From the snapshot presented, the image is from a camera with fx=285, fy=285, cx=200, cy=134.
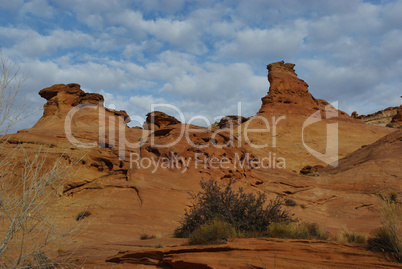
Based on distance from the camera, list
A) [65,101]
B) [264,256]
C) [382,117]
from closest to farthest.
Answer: [264,256] < [65,101] < [382,117]

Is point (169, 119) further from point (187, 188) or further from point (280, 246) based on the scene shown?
point (280, 246)

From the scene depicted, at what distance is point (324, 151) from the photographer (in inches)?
1307

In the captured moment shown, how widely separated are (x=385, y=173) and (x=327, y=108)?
34.4 m

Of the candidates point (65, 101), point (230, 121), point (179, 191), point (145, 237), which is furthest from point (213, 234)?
point (230, 121)

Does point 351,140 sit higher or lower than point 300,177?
higher

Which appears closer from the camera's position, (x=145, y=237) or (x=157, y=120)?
(x=145, y=237)

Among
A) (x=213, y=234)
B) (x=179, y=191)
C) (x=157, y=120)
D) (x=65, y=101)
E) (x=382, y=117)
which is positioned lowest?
(x=179, y=191)

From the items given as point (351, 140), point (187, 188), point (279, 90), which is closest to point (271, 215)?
point (187, 188)

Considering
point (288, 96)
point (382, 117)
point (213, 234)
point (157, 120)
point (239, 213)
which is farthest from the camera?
point (382, 117)

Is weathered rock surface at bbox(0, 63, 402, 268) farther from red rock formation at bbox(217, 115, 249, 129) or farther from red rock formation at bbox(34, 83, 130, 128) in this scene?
red rock formation at bbox(217, 115, 249, 129)

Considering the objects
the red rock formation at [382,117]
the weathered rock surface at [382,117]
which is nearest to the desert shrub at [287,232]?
the weathered rock surface at [382,117]

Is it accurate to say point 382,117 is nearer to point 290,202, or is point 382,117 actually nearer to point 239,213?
point 290,202

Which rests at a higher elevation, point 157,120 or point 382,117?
point 382,117

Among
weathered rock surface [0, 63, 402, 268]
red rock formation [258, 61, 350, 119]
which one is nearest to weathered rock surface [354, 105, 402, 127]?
red rock formation [258, 61, 350, 119]
